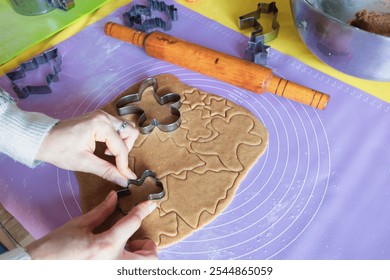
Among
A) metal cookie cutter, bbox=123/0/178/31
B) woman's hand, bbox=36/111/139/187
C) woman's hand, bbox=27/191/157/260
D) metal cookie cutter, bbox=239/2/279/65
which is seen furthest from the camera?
metal cookie cutter, bbox=123/0/178/31

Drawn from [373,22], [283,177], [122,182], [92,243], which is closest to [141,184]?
[122,182]

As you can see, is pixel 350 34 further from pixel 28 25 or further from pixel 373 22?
pixel 28 25

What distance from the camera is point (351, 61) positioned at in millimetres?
773

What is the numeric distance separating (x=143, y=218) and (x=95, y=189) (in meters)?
0.12

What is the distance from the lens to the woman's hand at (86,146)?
2.18 feet

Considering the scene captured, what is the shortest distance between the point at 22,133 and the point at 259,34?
61 centimetres

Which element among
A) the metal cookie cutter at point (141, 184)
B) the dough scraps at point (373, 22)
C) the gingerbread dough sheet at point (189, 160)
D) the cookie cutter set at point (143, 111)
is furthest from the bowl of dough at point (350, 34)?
the metal cookie cutter at point (141, 184)

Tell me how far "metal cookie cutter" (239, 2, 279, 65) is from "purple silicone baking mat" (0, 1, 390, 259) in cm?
4

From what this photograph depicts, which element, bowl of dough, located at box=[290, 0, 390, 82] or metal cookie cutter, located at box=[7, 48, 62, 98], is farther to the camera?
metal cookie cutter, located at box=[7, 48, 62, 98]

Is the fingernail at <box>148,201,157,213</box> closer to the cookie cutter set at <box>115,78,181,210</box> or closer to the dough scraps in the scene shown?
the cookie cutter set at <box>115,78,181,210</box>

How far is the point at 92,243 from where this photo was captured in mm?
563

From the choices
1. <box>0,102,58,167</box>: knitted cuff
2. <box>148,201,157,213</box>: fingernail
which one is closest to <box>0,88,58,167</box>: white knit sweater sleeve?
<box>0,102,58,167</box>: knitted cuff

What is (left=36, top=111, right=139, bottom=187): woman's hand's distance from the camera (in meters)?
0.66
